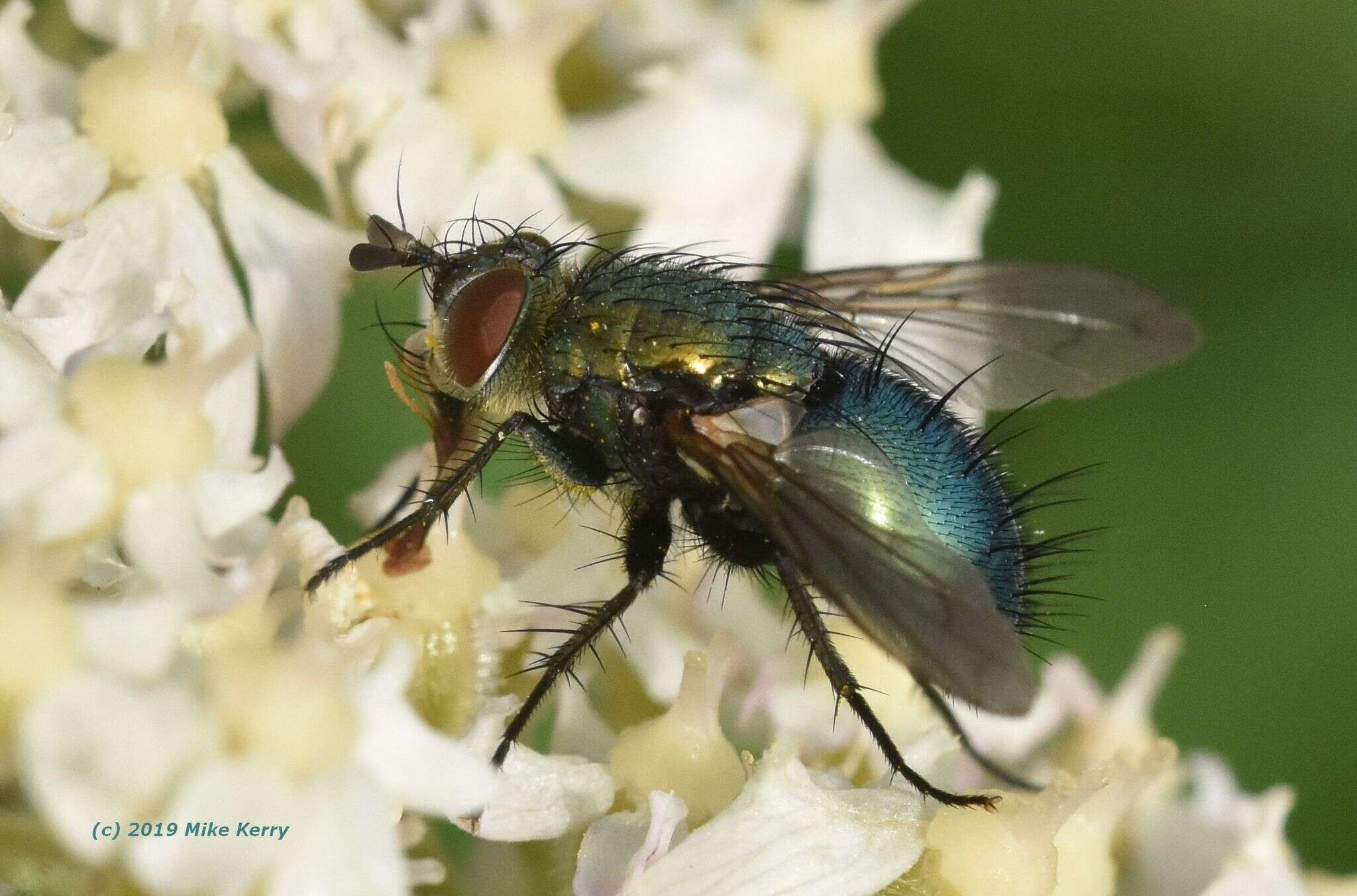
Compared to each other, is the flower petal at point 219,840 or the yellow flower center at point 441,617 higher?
the flower petal at point 219,840

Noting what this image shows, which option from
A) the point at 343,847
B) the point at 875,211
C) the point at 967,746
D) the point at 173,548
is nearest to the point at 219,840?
the point at 343,847

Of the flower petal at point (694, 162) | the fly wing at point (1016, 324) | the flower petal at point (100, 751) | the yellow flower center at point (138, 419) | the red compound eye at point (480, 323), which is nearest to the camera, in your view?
the flower petal at point (100, 751)

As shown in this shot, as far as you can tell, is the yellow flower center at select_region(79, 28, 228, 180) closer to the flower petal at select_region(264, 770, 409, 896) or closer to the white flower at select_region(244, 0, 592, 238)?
the white flower at select_region(244, 0, 592, 238)

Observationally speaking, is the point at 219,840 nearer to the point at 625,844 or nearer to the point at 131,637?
the point at 131,637

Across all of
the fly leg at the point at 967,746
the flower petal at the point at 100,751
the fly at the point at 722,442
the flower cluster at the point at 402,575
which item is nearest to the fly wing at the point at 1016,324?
the fly at the point at 722,442

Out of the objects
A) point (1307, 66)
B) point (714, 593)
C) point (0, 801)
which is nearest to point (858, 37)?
point (1307, 66)

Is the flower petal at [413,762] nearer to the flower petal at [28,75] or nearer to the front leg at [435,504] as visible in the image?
the front leg at [435,504]

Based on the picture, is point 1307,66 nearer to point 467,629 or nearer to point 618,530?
point 618,530
